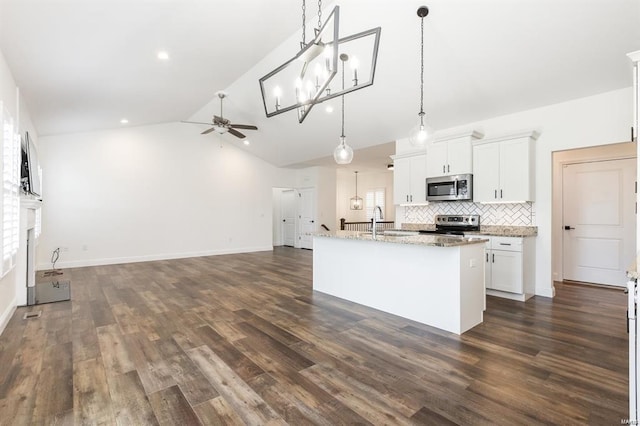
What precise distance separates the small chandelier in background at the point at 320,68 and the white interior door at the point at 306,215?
4451 millimetres

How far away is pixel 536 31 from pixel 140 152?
Result: 315 inches

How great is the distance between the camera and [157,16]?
3027 millimetres

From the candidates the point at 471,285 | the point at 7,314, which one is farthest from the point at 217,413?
the point at 7,314

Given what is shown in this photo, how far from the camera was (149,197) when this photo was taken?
7770mm

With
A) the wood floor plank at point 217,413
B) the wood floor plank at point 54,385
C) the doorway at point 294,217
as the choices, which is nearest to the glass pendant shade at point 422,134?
the wood floor plank at point 217,413

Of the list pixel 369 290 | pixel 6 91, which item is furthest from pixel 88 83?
pixel 369 290

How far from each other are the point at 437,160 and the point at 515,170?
4.00 ft

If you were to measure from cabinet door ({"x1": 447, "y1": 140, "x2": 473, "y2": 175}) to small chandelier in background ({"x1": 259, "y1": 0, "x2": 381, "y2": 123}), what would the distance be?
1.84 metres

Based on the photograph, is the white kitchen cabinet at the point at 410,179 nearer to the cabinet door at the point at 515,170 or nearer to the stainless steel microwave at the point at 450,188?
the stainless steel microwave at the point at 450,188

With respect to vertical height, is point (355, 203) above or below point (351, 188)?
below

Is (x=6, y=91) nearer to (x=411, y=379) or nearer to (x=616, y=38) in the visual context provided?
(x=411, y=379)

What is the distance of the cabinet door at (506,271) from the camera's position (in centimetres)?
433

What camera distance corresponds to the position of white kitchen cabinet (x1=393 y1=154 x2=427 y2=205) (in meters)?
5.81

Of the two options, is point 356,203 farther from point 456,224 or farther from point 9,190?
point 9,190
